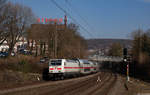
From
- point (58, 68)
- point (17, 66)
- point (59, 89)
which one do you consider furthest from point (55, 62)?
point (59, 89)

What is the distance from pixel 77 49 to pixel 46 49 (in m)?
10.1

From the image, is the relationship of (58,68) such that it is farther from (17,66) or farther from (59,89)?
(59,89)

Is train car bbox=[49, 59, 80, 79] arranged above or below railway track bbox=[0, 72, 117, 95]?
above

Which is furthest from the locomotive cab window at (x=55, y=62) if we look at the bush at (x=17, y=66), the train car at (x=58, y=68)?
the bush at (x=17, y=66)

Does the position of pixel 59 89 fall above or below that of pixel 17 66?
below

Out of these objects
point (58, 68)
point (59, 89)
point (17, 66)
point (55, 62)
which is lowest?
point (59, 89)

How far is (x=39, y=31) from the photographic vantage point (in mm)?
63156

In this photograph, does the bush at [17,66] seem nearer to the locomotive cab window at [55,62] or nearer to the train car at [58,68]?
the train car at [58,68]

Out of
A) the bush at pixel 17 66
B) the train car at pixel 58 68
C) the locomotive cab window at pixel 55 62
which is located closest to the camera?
the bush at pixel 17 66

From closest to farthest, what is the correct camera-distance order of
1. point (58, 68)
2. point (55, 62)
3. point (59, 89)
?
point (59, 89)
point (58, 68)
point (55, 62)

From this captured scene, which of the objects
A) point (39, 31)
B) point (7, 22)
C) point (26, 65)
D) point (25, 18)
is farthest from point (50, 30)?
point (26, 65)

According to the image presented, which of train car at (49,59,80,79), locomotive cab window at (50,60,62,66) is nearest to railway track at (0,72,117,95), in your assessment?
train car at (49,59,80,79)

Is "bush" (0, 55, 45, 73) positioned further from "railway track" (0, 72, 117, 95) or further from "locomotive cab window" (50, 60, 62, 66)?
"railway track" (0, 72, 117, 95)

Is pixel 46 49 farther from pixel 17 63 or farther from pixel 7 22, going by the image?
pixel 17 63
